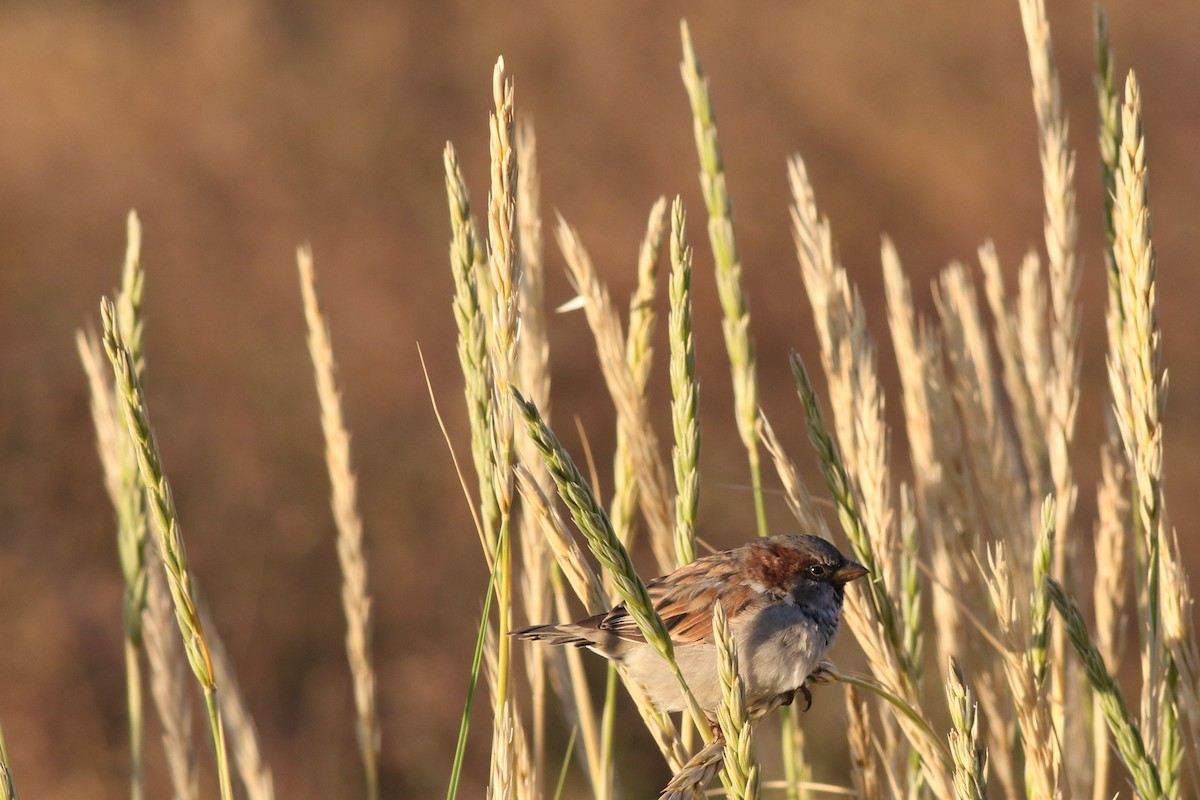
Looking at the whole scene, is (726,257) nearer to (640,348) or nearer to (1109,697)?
(640,348)

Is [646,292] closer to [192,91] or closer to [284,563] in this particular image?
[284,563]

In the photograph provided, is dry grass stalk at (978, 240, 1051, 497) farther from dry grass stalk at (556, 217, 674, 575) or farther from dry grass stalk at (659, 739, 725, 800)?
dry grass stalk at (659, 739, 725, 800)

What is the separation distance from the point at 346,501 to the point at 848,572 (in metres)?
0.79

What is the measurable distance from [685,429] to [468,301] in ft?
1.04

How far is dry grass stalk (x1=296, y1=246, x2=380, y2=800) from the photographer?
5.83 feet

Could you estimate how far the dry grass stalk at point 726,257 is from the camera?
1799 millimetres

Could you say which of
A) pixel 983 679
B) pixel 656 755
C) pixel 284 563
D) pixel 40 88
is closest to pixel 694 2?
pixel 40 88

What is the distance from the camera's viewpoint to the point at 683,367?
54.0 inches

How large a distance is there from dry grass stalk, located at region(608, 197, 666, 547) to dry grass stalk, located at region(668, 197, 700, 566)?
276 millimetres

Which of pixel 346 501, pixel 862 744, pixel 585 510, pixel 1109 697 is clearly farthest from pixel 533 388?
pixel 1109 697

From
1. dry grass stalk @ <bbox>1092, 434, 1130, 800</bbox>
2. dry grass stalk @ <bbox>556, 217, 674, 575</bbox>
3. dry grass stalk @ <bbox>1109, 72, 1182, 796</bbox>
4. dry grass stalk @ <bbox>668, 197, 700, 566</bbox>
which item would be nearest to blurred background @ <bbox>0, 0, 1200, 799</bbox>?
dry grass stalk @ <bbox>1092, 434, 1130, 800</bbox>

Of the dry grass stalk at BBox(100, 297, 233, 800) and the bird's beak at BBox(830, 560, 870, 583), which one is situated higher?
the dry grass stalk at BBox(100, 297, 233, 800)

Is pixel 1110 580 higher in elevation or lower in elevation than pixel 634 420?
lower

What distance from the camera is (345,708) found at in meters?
Result: 6.05
